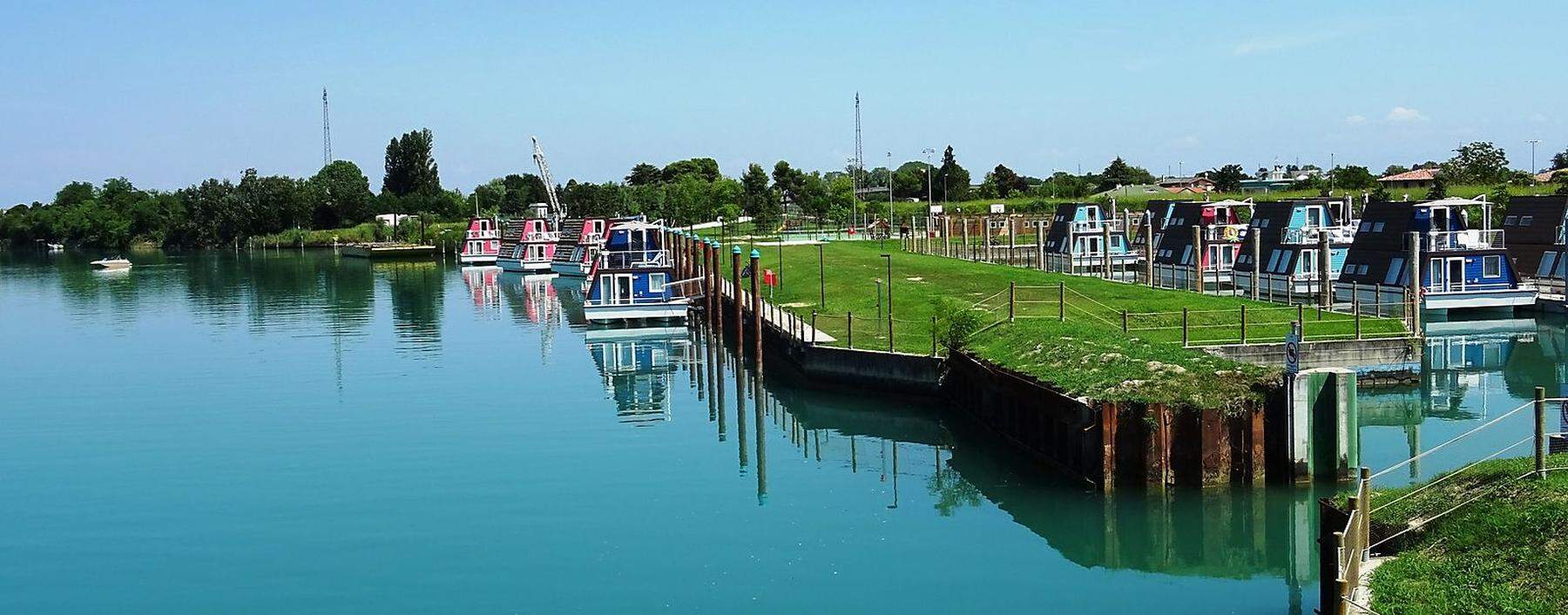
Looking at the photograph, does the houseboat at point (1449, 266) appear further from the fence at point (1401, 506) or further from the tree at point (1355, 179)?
the tree at point (1355, 179)

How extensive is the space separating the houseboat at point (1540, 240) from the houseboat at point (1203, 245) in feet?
43.4

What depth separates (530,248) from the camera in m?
124

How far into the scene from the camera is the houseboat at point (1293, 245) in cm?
6731

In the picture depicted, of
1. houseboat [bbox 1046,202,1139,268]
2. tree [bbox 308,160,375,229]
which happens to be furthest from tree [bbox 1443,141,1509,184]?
tree [bbox 308,160,375,229]

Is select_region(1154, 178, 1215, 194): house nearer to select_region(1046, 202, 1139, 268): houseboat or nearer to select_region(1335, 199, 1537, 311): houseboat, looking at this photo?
select_region(1046, 202, 1139, 268): houseboat

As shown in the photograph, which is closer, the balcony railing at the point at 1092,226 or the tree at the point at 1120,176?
the balcony railing at the point at 1092,226

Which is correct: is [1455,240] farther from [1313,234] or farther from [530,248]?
[530,248]

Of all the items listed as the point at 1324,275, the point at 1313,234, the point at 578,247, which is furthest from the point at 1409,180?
the point at 1324,275

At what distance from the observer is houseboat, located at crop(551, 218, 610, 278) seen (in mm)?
112688

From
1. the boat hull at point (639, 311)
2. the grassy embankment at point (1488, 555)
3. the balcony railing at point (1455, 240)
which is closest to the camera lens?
the grassy embankment at point (1488, 555)

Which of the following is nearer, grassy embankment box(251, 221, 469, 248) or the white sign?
the white sign

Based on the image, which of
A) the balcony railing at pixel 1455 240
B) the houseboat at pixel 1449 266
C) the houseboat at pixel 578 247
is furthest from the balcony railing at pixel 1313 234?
the houseboat at pixel 578 247

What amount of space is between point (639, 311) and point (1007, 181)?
11360cm

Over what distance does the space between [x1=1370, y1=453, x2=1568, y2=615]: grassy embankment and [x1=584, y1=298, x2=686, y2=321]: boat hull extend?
50807 mm
